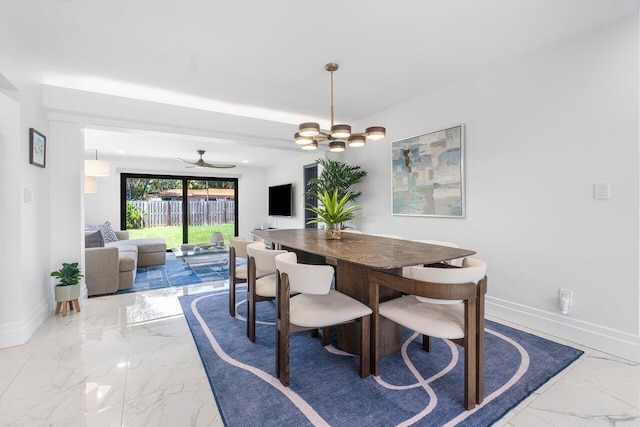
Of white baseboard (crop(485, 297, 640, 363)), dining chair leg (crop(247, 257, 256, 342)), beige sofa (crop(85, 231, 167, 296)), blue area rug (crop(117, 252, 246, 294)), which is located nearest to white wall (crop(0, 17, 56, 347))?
beige sofa (crop(85, 231, 167, 296))

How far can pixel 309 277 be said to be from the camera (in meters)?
1.72

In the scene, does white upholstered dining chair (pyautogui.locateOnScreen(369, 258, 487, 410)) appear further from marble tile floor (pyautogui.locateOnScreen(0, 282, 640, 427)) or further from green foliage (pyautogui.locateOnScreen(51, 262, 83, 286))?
green foliage (pyautogui.locateOnScreen(51, 262, 83, 286))

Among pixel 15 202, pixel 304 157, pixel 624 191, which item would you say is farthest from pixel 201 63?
pixel 304 157

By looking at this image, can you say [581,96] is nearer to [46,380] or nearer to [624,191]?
[624,191]

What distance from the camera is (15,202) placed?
7.71 ft

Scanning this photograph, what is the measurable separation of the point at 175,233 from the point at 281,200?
293cm

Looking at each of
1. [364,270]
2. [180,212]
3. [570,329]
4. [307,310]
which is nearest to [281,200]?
[180,212]

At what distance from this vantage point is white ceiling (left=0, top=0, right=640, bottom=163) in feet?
6.61

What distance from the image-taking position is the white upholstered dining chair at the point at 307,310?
1727 millimetres

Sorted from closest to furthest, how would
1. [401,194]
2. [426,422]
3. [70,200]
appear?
[426,422], [70,200], [401,194]

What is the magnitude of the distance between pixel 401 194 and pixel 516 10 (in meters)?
2.18

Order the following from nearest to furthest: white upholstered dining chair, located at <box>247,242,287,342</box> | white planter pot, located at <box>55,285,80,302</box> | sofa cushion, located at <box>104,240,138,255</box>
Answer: white upholstered dining chair, located at <box>247,242,287,342</box>, white planter pot, located at <box>55,285,80,302</box>, sofa cushion, located at <box>104,240,138,255</box>

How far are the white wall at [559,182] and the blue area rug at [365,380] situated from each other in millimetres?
444

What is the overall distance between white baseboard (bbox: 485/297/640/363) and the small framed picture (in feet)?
14.9
